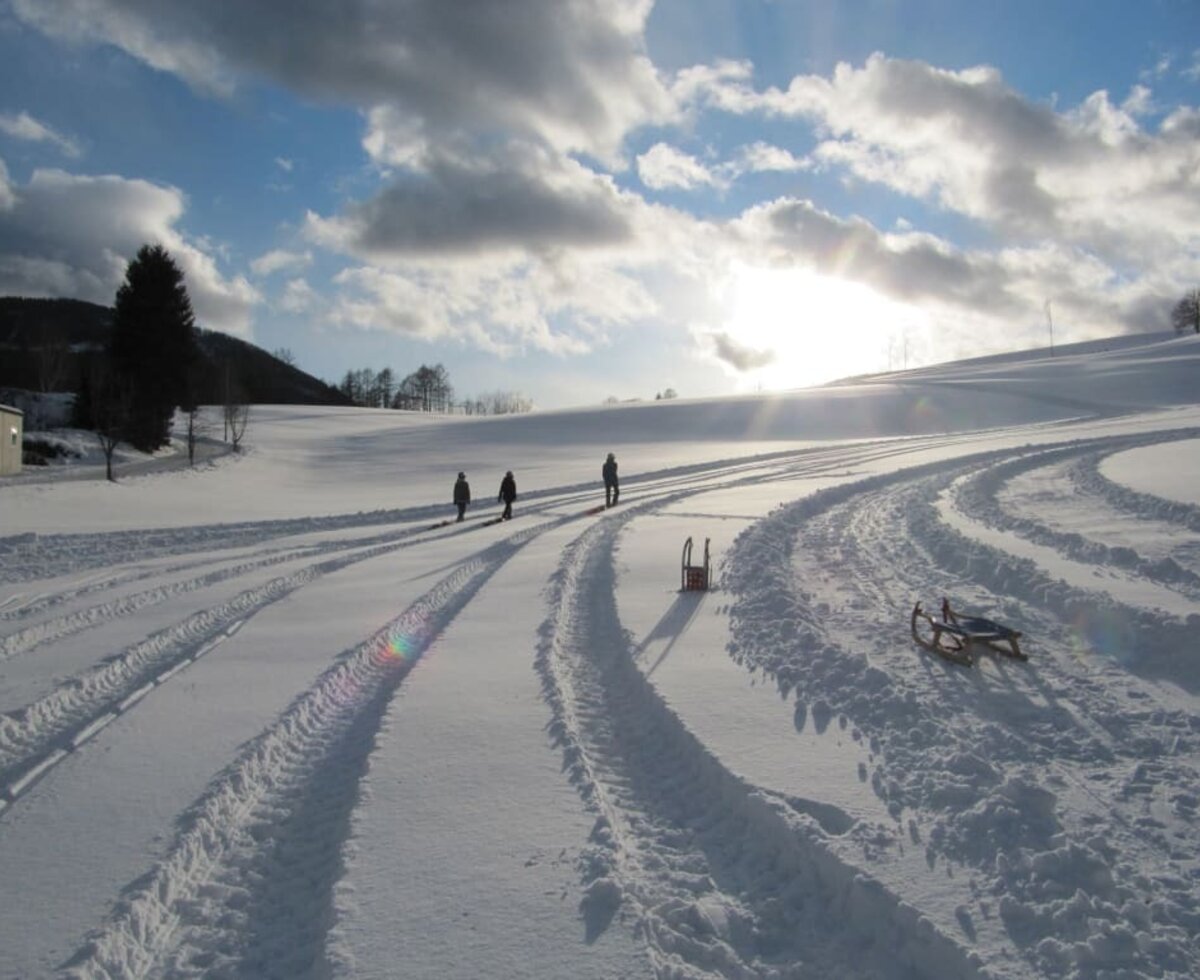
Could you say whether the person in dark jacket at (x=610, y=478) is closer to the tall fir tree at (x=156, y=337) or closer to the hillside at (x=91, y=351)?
the tall fir tree at (x=156, y=337)

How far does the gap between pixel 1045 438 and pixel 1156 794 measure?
31578mm

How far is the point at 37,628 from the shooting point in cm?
937

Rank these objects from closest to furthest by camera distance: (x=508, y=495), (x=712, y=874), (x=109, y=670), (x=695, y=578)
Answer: (x=712, y=874) → (x=109, y=670) → (x=695, y=578) → (x=508, y=495)

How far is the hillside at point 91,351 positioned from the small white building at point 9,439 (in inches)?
1471

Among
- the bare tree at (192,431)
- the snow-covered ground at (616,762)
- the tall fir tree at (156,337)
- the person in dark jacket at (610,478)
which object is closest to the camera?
the snow-covered ground at (616,762)

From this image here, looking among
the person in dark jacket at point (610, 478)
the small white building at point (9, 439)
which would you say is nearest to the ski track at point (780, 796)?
the person in dark jacket at point (610, 478)

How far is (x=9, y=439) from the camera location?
33.0 meters

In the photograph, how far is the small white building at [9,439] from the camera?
106 feet

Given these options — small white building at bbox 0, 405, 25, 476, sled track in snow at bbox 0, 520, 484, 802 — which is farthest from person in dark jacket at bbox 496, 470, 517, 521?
small white building at bbox 0, 405, 25, 476

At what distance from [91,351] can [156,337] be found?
57.6 m

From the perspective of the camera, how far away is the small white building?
106 ft

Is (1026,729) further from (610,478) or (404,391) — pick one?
(404,391)

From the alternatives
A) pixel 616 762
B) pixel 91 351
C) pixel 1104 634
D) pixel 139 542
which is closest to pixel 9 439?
pixel 139 542

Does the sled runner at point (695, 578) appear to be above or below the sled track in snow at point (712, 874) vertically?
above
